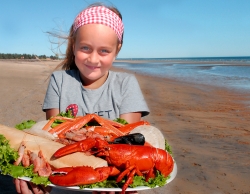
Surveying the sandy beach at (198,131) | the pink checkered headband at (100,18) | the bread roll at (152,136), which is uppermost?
the pink checkered headband at (100,18)

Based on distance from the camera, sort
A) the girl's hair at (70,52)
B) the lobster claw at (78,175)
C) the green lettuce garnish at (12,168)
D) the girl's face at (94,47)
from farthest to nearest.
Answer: the girl's hair at (70,52)
the girl's face at (94,47)
the green lettuce garnish at (12,168)
the lobster claw at (78,175)

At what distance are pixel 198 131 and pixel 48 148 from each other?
7.05 metres

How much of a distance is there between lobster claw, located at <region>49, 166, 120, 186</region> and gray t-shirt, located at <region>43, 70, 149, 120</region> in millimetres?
1994

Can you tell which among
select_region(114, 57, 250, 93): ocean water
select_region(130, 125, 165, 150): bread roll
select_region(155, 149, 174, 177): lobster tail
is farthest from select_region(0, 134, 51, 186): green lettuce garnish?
select_region(114, 57, 250, 93): ocean water

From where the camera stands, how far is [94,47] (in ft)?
12.0

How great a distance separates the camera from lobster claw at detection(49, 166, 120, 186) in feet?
7.43

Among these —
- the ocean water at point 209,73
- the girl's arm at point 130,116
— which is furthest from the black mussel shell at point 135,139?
the ocean water at point 209,73

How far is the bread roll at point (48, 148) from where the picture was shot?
2482 millimetres

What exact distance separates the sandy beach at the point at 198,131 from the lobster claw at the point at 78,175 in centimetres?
298

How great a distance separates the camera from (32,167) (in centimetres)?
252

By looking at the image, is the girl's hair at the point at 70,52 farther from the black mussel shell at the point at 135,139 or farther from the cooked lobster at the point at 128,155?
the cooked lobster at the point at 128,155

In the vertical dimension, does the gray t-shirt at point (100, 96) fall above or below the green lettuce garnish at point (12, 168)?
above

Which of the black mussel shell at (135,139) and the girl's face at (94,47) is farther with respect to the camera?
the girl's face at (94,47)

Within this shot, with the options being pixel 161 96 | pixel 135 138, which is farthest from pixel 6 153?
pixel 161 96
